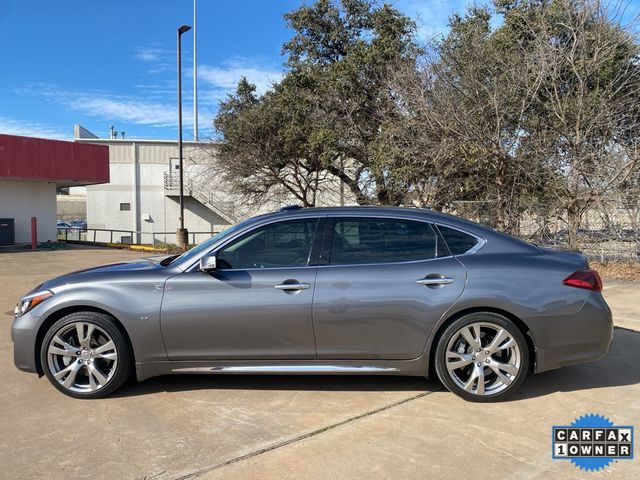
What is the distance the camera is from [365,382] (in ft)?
14.8

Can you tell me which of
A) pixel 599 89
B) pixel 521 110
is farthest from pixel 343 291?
pixel 599 89

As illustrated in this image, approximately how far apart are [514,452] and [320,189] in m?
20.4

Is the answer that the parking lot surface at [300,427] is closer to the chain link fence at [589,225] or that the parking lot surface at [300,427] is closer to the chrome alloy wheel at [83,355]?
the chrome alloy wheel at [83,355]

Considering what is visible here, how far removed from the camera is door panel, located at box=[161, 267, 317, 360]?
4.01 m

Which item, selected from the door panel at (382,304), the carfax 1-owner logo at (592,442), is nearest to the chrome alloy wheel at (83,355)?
the door panel at (382,304)

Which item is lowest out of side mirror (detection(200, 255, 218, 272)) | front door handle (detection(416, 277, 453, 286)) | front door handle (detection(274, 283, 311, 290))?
front door handle (detection(274, 283, 311, 290))

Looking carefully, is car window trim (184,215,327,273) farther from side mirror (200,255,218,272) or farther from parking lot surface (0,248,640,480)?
parking lot surface (0,248,640,480)

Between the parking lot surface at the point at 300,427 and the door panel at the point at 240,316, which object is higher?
the door panel at the point at 240,316

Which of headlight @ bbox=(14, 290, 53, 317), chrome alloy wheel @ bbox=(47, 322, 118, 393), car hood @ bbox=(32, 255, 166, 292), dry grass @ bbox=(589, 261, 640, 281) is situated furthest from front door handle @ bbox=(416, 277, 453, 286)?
dry grass @ bbox=(589, 261, 640, 281)

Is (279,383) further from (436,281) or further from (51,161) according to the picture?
(51,161)

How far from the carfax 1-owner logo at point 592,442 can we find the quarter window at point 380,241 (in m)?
1.59

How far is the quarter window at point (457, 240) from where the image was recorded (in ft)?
13.7

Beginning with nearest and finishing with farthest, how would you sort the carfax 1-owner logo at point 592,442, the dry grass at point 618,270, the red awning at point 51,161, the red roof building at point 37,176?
the carfax 1-owner logo at point 592,442 < the dry grass at point 618,270 < the red awning at point 51,161 < the red roof building at point 37,176

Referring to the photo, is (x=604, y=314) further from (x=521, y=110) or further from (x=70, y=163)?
(x=70, y=163)
